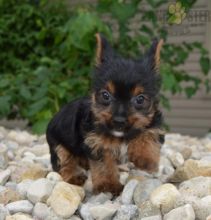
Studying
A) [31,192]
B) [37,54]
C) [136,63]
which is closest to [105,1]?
[37,54]

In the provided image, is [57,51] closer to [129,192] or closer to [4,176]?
[4,176]

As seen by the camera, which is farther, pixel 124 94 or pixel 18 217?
pixel 124 94

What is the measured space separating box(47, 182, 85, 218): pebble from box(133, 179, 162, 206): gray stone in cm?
34

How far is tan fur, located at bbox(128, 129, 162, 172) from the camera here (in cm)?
344

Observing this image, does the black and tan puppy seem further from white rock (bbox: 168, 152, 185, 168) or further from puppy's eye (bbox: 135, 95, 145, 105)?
white rock (bbox: 168, 152, 185, 168)

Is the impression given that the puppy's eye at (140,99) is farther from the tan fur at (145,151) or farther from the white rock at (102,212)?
the white rock at (102,212)

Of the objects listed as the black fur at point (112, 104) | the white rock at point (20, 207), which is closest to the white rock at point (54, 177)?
the black fur at point (112, 104)

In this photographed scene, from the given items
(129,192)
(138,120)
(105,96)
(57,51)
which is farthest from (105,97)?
(57,51)

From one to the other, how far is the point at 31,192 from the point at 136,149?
714 mm

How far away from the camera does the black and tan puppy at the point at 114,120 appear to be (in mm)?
3191

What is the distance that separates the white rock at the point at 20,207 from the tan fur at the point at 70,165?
1.84 feet

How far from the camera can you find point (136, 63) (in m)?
3.41

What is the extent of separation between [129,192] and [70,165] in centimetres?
67

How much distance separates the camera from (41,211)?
10.3 ft
